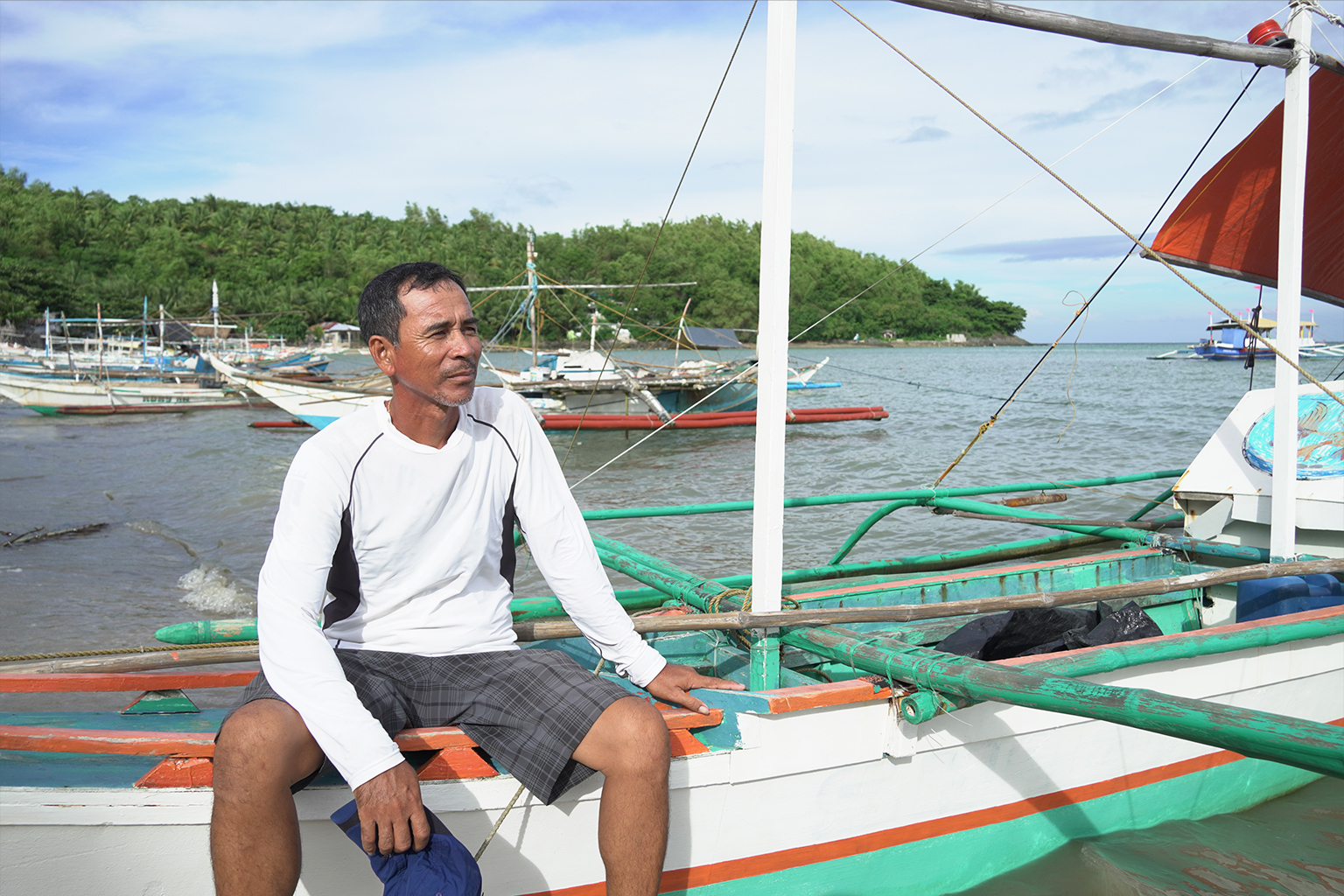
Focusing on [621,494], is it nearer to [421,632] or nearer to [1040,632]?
[1040,632]

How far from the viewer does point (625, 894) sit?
1.95 metres

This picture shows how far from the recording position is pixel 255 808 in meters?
1.74

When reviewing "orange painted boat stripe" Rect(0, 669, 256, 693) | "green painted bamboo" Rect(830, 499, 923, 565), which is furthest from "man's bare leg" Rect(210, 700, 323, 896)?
"green painted bamboo" Rect(830, 499, 923, 565)

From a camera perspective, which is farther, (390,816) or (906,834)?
(906,834)

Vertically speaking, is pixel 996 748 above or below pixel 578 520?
below

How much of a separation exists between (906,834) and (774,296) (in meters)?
1.71

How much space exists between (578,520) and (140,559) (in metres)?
7.65

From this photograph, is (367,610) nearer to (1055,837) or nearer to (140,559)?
(1055,837)

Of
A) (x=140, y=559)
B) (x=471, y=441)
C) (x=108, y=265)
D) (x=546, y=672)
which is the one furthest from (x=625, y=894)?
(x=108, y=265)

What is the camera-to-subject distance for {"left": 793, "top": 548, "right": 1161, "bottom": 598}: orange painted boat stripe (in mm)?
3850

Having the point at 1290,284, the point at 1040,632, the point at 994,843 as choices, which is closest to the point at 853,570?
the point at 1040,632

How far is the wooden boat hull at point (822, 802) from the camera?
1.94 meters

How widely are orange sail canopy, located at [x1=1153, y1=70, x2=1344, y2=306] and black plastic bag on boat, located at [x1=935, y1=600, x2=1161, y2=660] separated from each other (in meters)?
2.42

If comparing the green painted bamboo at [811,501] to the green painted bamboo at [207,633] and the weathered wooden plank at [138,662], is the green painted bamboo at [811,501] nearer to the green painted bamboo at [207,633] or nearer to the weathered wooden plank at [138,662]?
the green painted bamboo at [207,633]
